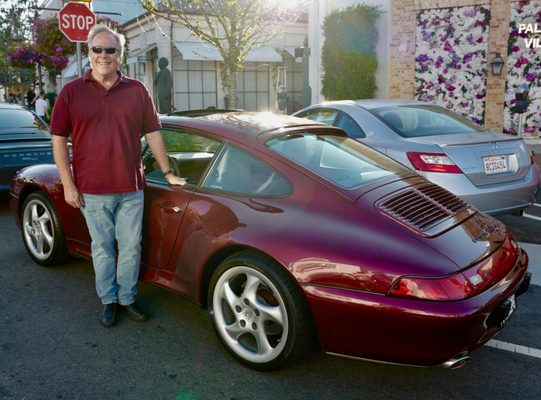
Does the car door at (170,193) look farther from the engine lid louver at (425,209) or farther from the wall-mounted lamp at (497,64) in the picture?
the wall-mounted lamp at (497,64)

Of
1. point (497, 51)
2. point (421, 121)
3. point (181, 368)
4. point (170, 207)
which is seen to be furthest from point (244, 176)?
point (497, 51)

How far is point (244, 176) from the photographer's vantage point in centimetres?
323

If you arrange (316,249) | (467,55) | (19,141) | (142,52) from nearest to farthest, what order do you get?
(316,249), (19,141), (467,55), (142,52)

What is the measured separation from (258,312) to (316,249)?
54 cm

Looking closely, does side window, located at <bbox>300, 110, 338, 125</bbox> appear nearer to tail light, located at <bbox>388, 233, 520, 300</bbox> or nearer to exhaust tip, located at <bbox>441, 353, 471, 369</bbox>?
tail light, located at <bbox>388, 233, 520, 300</bbox>

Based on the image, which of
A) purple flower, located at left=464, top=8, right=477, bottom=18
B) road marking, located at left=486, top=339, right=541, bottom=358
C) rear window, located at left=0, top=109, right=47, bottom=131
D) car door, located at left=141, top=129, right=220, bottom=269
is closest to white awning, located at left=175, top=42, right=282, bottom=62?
purple flower, located at left=464, top=8, right=477, bottom=18

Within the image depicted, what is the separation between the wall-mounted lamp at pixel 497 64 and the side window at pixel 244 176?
552 inches

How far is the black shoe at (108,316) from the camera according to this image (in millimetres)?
3566

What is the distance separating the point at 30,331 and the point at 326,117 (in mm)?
4165

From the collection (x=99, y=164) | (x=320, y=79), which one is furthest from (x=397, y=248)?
(x=320, y=79)

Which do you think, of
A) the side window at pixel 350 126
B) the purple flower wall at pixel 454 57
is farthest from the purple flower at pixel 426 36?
the side window at pixel 350 126

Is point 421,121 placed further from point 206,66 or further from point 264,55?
point 206,66

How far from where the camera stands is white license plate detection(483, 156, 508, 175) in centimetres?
511

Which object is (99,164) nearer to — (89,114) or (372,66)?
(89,114)
